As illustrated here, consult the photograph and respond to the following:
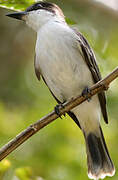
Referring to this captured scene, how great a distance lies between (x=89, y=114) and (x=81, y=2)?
1617mm

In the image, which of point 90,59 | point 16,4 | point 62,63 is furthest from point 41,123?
point 90,59

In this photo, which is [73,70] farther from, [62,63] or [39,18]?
[39,18]

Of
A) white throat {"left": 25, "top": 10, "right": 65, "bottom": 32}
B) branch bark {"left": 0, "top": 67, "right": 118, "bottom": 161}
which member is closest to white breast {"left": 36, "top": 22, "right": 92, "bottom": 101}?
white throat {"left": 25, "top": 10, "right": 65, "bottom": 32}

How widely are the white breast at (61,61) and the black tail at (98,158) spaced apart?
1.82 ft

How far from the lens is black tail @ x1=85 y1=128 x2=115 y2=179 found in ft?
14.6

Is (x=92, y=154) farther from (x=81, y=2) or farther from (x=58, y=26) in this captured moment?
(x=81, y=2)

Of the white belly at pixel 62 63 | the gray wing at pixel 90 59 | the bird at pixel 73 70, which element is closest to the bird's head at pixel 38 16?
the bird at pixel 73 70

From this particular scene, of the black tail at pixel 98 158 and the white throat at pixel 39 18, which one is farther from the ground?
the white throat at pixel 39 18

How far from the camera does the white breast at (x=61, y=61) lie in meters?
4.32

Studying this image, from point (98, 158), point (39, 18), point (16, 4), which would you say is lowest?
point (98, 158)

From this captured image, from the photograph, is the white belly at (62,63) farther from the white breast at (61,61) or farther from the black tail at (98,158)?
the black tail at (98,158)

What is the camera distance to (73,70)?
4340mm

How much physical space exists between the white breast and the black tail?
1.82ft

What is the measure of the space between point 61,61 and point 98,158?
3.57 ft
